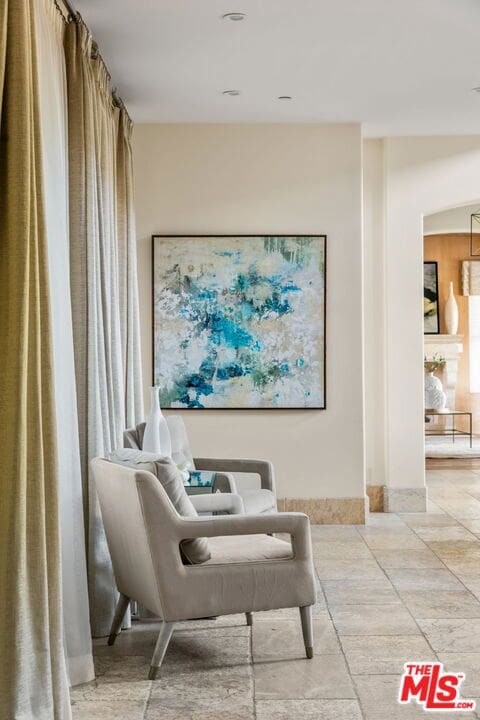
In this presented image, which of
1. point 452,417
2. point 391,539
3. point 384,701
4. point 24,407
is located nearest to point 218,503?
point 384,701

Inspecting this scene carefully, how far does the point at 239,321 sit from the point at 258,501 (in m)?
2.06

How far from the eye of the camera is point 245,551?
3.98m

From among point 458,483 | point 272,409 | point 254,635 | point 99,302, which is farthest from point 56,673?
point 458,483

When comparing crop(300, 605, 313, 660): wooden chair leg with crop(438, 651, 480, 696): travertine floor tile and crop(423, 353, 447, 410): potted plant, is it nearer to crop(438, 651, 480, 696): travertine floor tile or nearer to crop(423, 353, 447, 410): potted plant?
crop(438, 651, 480, 696): travertine floor tile

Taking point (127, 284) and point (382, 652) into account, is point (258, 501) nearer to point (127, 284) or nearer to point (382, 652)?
point (382, 652)

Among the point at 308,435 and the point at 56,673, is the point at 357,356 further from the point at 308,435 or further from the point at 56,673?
the point at 56,673

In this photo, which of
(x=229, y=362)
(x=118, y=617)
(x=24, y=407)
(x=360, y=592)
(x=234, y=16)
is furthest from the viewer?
(x=229, y=362)

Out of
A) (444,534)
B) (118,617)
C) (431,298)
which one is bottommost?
(444,534)

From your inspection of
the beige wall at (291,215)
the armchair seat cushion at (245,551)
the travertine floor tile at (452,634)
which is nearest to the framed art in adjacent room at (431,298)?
the beige wall at (291,215)

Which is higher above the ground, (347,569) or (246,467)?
(246,467)

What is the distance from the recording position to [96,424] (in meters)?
4.38

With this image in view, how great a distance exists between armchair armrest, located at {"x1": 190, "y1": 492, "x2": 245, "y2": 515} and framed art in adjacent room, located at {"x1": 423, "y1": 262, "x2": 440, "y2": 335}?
9.77 m

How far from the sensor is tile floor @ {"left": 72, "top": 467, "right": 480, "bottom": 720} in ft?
11.4

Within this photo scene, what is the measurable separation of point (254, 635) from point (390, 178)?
4.38 metres
